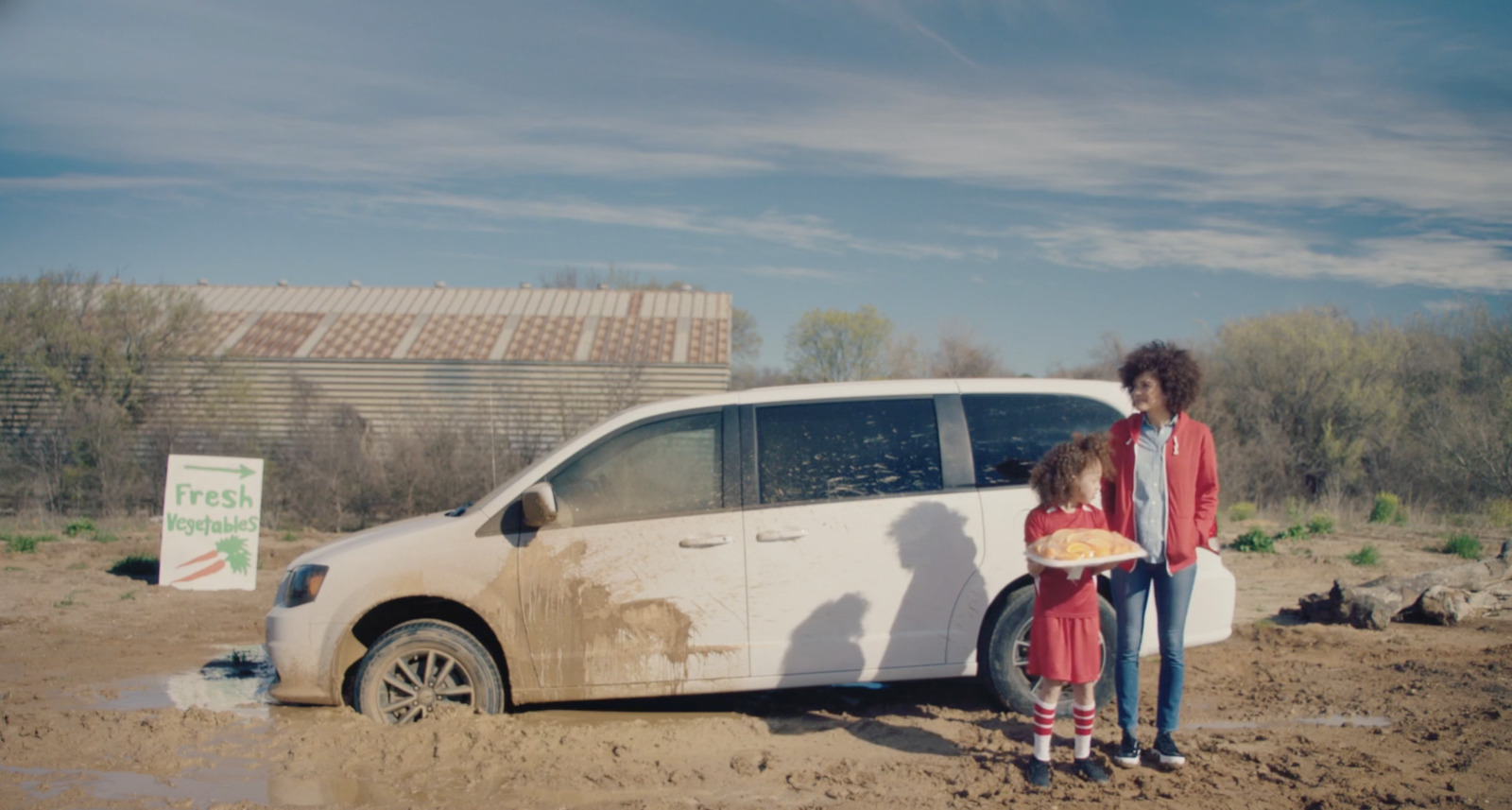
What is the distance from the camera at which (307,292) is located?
3091 cm

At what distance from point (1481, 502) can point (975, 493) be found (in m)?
18.9

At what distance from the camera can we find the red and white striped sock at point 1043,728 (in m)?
4.64

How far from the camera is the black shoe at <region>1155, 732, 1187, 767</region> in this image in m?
4.82

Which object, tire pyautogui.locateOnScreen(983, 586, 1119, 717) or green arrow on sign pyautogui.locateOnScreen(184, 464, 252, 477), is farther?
green arrow on sign pyautogui.locateOnScreen(184, 464, 252, 477)

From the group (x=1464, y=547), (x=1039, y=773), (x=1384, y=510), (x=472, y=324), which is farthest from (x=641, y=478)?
(x=472, y=324)

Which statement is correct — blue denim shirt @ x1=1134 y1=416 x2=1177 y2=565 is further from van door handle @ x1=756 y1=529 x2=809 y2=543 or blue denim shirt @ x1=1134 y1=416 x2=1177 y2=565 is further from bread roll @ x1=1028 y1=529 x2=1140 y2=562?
van door handle @ x1=756 y1=529 x2=809 y2=543

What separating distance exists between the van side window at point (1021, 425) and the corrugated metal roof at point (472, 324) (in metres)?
21.4

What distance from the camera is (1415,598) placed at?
337 inches

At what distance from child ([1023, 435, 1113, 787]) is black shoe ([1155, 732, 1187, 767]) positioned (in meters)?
0.35

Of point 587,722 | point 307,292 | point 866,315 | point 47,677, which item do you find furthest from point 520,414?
point 866,315

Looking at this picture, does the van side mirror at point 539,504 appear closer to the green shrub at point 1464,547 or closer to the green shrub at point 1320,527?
the green shrub at point 1464,547

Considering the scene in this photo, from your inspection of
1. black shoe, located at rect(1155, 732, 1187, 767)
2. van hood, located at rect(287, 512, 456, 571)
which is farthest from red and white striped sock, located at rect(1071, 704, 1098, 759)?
van hood, located at rect(287, 512, 456, 571)

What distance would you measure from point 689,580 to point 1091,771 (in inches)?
87.4

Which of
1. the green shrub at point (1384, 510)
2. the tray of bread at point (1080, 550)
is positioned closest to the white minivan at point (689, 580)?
the tray of bread at point (1080, 550)
